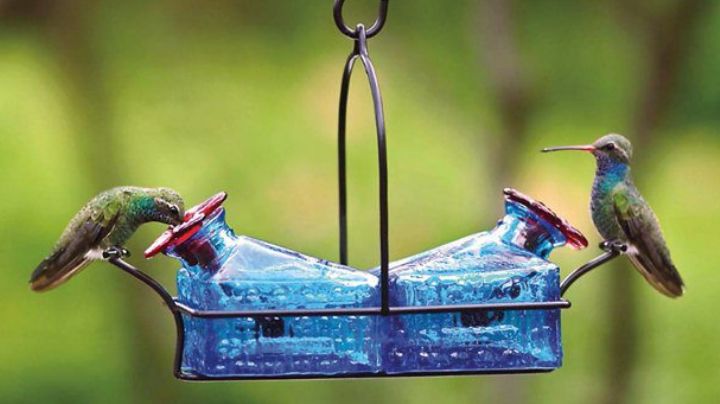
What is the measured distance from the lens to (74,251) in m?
2.34

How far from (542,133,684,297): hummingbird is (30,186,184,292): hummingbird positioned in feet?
2.40

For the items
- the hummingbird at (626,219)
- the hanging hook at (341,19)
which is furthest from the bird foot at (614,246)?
the hanging hook at (341,19)

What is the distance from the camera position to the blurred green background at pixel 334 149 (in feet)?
15.9

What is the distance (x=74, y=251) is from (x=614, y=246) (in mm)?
956

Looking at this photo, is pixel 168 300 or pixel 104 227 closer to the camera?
pixel 168 300

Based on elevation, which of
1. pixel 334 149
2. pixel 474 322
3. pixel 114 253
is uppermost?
pixel 334 149

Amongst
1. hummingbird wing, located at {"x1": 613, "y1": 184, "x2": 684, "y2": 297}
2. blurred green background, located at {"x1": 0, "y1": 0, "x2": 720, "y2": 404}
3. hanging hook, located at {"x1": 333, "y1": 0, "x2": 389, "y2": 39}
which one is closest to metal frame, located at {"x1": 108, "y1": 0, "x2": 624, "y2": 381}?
hanging hook, located at {"x1": 333, "y1": 0, "x2": 389, "y2": 39}

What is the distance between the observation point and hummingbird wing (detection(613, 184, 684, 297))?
7.97 ft

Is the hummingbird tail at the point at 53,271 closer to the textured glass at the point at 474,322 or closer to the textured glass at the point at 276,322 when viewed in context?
the textured glass at the point at 276,322

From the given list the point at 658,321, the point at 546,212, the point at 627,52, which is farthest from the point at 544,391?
the point at 546,212

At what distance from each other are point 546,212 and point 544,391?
8.88ft

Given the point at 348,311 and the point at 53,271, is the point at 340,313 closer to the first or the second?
the point at 348,311

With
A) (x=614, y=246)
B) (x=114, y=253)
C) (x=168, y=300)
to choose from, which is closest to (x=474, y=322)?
(x=614, y=246)

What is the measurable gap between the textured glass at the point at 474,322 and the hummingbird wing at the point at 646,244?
19 centimetres
